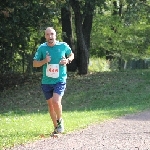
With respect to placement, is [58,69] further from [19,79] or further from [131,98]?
[19,79]

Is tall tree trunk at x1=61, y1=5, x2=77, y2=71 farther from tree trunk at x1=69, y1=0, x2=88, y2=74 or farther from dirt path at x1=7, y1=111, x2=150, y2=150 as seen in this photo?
dirt path at x1=7, y1=111, x2=150, y2=150

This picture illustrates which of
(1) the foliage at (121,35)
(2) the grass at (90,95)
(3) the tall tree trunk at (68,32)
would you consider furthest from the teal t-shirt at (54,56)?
(1) the foliage at (121,35)

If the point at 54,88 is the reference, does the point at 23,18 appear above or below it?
above

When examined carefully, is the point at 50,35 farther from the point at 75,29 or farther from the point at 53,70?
the point at 75,29

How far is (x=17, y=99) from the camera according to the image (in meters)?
20.4

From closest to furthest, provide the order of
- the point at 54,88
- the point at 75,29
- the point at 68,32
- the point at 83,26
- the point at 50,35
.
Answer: the point at 50,35, the point at 54,88, the point at 83,26, the point at 68,32, the point at 75,29

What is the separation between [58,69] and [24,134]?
140 cm

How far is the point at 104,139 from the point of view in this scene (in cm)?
809

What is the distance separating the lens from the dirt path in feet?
24.2

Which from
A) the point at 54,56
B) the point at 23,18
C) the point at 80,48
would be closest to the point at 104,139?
the point at 54,56

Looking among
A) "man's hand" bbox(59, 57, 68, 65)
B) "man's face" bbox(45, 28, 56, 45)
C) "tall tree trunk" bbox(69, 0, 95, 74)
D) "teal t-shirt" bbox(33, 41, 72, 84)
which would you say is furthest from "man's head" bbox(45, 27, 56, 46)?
"tall tree trunk" bbox(69, 0, 95, 74)

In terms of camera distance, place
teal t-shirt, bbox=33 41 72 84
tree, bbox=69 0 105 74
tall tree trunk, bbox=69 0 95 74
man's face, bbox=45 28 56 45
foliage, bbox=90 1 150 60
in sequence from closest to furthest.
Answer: man's face, bbox=45 28 56 45 < teal t-shirt, bbox=33 41 72 84 < tree, bbox=69 0 105 74 < tall tree trunk, bbox=69 0 95 74 < foliage, bbox=90 1 150 60

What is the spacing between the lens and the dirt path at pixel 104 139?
7371mm

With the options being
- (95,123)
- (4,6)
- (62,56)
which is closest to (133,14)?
(4,6)
